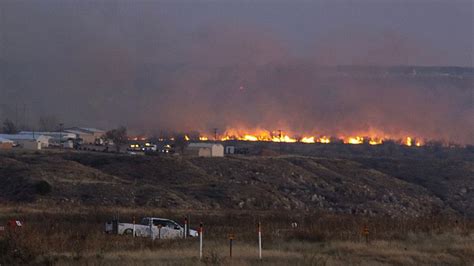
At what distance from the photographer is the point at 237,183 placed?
283ft

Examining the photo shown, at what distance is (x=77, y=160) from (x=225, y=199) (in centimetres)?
2792

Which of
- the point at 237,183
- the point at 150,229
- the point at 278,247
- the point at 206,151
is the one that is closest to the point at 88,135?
the point at 206,151

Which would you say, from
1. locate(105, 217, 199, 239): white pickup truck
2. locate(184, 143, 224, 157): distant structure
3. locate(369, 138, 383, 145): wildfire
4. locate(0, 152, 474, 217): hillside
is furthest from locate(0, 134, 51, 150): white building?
locate(105, 217, 199, 239): white pickup truck

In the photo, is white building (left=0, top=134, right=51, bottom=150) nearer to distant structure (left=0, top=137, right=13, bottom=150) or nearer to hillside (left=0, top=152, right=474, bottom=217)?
distant structure (left=0, top=137, right=13, bottom=150)

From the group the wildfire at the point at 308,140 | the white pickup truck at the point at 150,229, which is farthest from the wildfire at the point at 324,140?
the white pickup truck at the point at 150,229

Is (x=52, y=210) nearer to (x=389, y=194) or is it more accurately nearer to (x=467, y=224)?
(x=467, y=224)

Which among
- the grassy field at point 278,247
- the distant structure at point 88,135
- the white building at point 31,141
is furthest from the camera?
the distant structure at point 88,135

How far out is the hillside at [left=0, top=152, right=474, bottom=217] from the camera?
74812 millimetres

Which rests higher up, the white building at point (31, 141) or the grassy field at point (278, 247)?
the white building at point (31, 141)

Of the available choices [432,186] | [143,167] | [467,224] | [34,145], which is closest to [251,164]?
[143,167]

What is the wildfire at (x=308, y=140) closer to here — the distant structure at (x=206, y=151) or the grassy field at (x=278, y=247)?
the distant structure at (x=206, y=151)

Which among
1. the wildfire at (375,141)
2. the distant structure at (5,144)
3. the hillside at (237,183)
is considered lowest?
the hillside at (237,183)

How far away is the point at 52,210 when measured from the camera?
56594mm

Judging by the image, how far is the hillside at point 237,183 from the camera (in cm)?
7481
